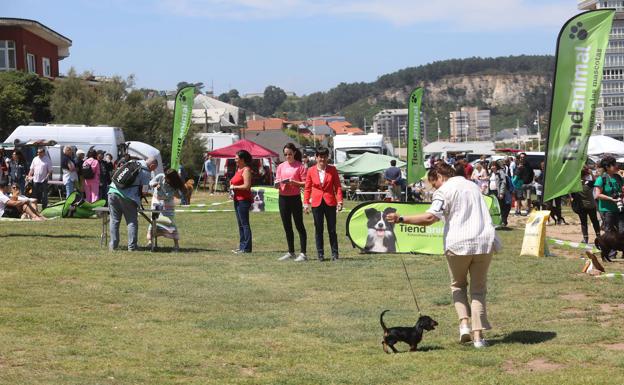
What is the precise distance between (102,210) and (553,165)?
747cm

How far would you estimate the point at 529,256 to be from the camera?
16.8 m

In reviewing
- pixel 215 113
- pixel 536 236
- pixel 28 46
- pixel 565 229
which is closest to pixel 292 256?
pixel 536 236

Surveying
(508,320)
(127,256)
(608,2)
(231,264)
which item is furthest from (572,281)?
(608,2)

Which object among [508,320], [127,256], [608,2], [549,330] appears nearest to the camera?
[549,330]

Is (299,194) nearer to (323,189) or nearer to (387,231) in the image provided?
(323,189)

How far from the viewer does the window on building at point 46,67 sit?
67613 mm

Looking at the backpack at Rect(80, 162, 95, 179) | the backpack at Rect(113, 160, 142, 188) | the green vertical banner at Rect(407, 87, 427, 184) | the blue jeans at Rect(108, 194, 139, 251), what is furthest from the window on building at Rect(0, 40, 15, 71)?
the backpack at Rect(113, 160, 142, 188)

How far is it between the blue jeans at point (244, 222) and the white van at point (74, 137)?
63.2 ft

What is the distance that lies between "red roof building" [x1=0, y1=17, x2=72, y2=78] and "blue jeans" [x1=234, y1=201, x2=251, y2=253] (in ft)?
150

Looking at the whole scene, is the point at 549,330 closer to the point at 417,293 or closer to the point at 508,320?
the point at 508,320

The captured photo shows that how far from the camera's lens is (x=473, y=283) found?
9.05m

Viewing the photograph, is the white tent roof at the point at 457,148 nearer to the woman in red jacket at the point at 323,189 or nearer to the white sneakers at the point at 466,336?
the woman in red jacket at the point at 323,189

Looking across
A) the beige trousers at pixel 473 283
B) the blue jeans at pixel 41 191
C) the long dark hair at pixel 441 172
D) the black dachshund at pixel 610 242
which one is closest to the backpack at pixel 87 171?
the blue jeans at pixel 41 191

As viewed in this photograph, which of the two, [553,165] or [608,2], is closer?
[553,165]
